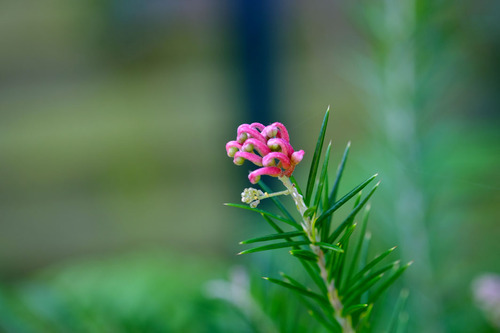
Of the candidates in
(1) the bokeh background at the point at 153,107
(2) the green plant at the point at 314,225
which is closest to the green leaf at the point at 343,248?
(2) the green plant at the point at 314,225

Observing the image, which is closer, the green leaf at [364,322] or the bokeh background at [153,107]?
the green leaf at [364,322]

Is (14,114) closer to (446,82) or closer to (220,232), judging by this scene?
(220,232)

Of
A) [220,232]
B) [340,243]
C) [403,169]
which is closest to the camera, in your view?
[340,243]

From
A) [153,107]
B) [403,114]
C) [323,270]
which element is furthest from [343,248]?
[153,107]

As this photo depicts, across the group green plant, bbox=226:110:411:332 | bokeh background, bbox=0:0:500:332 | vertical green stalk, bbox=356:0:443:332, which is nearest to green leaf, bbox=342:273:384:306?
green plant, bbox=226:110:411:332

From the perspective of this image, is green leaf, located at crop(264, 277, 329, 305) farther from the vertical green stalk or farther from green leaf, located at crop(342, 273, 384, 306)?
the vertical green stalk

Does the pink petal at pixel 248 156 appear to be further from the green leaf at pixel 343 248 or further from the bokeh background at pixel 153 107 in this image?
the bokeh background at pixel 153 107

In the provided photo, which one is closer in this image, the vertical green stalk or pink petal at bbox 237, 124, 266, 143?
pink petal at bbox 237, 124, 266, 143

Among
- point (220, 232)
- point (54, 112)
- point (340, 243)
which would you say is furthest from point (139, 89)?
point (340, 243)
